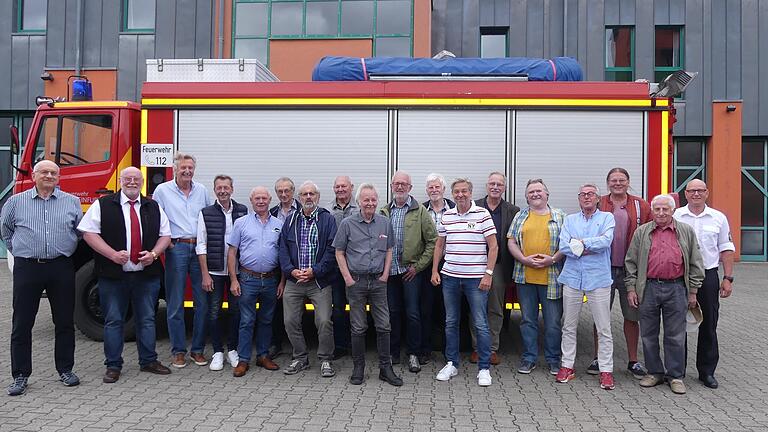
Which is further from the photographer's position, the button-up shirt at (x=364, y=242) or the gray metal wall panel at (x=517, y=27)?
the gray metal wall panel at (x=517, y=27)

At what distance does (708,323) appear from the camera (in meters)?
5.36

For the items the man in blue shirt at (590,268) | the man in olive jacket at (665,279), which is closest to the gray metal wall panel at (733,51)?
the man in olive jacket at (665,279)

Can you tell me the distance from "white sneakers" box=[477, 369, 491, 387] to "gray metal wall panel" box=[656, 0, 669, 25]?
13.2 m

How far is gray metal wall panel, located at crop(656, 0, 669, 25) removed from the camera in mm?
15438

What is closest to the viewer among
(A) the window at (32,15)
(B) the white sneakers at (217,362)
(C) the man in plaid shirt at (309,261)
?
(C) the man in plaid shirt at (309,261)

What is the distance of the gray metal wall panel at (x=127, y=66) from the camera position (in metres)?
14.5

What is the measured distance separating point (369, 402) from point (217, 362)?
1640mm

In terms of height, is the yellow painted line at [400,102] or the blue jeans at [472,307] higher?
the yellow painted line at [400,102]

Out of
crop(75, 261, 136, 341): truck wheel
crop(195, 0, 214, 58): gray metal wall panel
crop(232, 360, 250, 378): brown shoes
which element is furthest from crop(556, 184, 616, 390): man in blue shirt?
crop(195, 0, 214, 58): gray metal wall panel

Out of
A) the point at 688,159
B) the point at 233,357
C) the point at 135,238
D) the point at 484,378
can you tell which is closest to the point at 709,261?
the point at 484,378

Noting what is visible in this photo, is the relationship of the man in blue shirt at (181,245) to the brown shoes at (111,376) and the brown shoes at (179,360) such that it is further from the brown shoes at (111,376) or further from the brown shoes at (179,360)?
the brown shoes at (111,376)

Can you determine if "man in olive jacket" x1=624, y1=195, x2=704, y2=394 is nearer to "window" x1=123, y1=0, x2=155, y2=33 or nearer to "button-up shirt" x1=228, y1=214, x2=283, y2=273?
"button-up shirt" x1=228, y1=214, x2=283, y2=273

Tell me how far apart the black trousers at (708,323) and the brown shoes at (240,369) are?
13.1 ft

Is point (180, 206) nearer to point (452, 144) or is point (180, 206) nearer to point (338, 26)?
point (452, 144)
